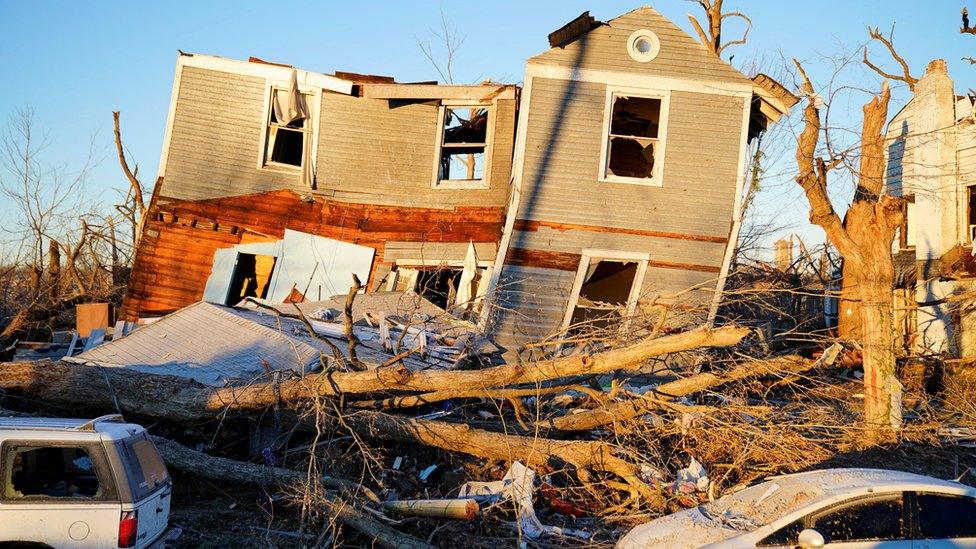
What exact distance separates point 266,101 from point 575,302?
7.10 meters

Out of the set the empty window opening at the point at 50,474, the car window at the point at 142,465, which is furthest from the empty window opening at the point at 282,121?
the empty window opening at the point at 50,474

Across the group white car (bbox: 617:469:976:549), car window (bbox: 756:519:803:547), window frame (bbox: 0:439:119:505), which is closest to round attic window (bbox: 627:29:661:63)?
white car (bbox: 617:469:976:549)

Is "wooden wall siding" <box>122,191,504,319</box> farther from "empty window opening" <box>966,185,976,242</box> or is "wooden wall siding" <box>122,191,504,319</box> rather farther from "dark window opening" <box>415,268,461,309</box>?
"empty window opening" <box>966,185,976,242</box>

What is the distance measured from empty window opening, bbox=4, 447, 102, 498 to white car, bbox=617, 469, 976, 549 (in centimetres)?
408

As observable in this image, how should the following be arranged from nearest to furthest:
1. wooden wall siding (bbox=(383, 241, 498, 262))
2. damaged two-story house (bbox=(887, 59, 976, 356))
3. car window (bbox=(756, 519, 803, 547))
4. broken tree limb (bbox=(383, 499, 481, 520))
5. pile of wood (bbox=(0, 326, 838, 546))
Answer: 1. car window (bbox=(756, 519, 803, 547))
2. broken tree limb (bbox=(383, 499, 481, 520))
3. pile of wood (bbox=(0, 326, 838, 546))
4. wooden wall siding (bbox=(383, 241, 498, 262))
5. damaged two-story house (bbox=(887, 59, 976, 356))

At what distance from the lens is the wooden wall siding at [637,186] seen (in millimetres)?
14078

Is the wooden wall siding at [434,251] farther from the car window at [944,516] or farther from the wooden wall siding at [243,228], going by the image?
the car window at [944,516]

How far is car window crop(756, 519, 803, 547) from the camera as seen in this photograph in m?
5.71

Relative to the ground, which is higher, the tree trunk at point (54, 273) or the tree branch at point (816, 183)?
the tree branch at point (816, 183)

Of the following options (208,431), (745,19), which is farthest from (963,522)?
(745,19)

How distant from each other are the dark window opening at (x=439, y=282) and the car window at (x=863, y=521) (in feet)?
31.2

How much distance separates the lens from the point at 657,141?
14289 millimetres

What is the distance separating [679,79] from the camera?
14.2 m

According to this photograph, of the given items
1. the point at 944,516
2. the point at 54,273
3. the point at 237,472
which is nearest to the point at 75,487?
the point at 237,472
